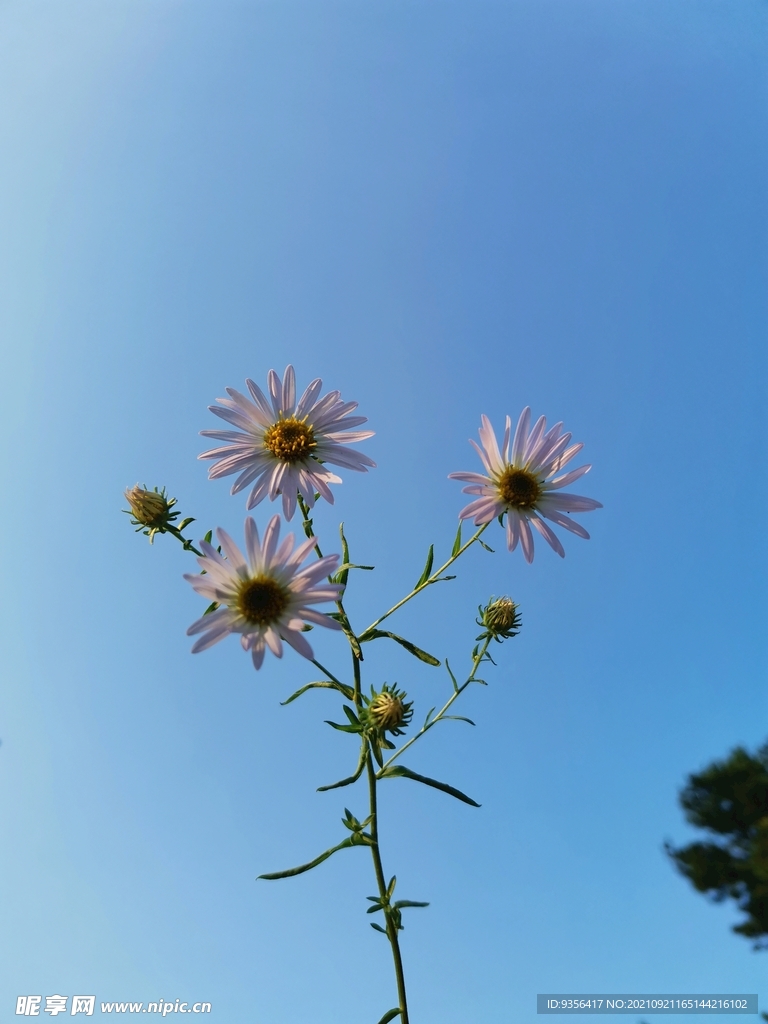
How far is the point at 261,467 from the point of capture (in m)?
2.02

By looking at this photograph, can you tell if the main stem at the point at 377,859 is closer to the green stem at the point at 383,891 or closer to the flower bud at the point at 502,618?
the green stem at the point at 383,891

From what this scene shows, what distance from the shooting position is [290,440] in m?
2.04

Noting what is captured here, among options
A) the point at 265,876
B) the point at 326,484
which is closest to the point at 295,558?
the point at 326,484

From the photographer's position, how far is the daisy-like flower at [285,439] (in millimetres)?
1942

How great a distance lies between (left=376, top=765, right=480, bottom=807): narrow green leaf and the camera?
1488 millimetres

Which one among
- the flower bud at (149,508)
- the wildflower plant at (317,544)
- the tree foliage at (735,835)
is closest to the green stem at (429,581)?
the wildflower plant at (317,544)

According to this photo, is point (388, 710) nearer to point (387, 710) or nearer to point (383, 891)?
point (387, 710)

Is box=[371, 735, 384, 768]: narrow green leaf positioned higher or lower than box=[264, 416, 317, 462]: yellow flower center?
lower

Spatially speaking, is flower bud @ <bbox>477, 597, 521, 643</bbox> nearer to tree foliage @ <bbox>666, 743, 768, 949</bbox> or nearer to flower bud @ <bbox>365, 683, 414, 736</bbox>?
flower bud @ <bbox>365, 683, 414, 736</bbox>

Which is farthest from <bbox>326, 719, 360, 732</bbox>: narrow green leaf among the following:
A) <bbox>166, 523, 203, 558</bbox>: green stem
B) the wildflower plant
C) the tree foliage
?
the tree foliage

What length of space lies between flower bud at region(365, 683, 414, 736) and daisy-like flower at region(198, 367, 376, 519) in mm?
609

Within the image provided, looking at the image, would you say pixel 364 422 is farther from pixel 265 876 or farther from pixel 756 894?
pixel 756 894

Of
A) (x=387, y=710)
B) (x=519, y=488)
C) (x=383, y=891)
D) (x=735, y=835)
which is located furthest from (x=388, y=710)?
(x=735, y=835)

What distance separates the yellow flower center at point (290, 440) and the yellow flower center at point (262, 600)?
0.59m
